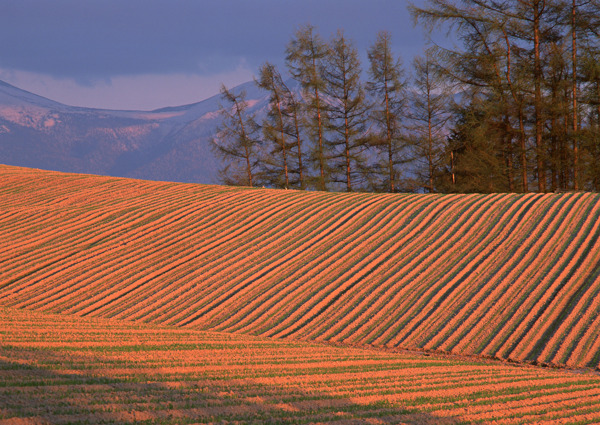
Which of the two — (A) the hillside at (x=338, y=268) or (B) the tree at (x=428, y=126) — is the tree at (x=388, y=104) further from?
(A) the hillside at (x=338, y=268)

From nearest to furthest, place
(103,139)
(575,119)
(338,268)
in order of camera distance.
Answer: (338,268), (575,119), (103,139)

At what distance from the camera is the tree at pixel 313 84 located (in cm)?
3503

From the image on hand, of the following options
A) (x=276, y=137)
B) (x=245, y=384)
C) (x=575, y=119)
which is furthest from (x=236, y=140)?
(x=245, y=384)

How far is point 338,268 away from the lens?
49.2 feet

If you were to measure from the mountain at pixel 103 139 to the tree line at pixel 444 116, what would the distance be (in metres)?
74.5

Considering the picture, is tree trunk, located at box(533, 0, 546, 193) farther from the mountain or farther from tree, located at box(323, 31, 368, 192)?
the mountain

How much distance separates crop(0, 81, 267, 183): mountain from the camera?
11900cm

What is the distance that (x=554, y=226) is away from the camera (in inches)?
631

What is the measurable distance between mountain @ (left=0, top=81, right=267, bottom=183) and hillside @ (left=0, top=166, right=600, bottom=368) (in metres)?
92.1

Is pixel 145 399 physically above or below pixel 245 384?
above

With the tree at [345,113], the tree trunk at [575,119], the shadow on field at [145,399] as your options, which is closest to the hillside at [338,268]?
the shadow on field at [145,399]

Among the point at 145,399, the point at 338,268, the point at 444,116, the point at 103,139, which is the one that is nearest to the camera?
the point at 145,399

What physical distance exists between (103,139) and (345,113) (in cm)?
10726

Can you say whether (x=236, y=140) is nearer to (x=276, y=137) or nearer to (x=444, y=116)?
(x=276, y=137)
